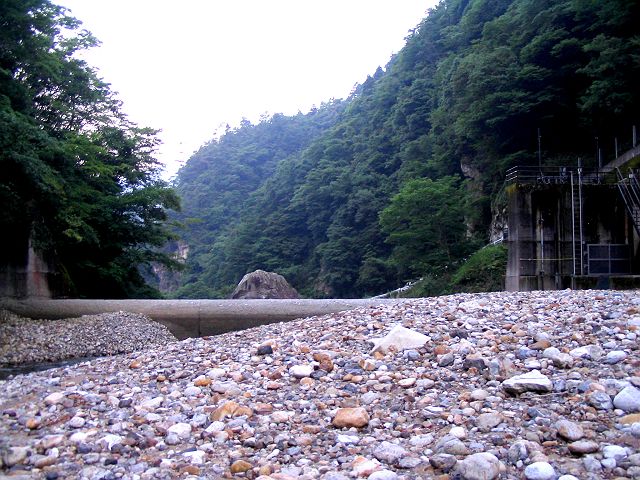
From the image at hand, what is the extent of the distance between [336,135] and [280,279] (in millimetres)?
26189

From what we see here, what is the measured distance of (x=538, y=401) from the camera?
11.3ft

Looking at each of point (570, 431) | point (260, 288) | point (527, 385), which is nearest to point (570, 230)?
point (527, 385)

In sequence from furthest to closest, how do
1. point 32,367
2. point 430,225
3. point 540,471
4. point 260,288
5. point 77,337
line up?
point 260,288 < point 430,225 < point 77,337 < point 32,367 < point 540,471

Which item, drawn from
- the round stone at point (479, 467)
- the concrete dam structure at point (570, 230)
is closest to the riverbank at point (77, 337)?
the round stone at point (479, 467)

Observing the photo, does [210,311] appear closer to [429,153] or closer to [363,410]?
[363,410]

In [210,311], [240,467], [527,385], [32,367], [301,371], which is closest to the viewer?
[240,467]

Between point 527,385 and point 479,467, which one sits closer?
point 479,467

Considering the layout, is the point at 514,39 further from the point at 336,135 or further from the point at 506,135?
the point at 336,135

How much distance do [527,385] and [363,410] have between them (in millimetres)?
1124

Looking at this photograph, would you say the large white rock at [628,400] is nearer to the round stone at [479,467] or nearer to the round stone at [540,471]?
the round stone at [540,471]

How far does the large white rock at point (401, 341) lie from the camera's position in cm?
480

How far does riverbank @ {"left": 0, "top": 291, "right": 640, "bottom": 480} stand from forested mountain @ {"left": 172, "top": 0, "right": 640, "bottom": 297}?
17.9 metres

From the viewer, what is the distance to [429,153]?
37.5 metres

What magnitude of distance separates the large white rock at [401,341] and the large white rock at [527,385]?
1206mm
